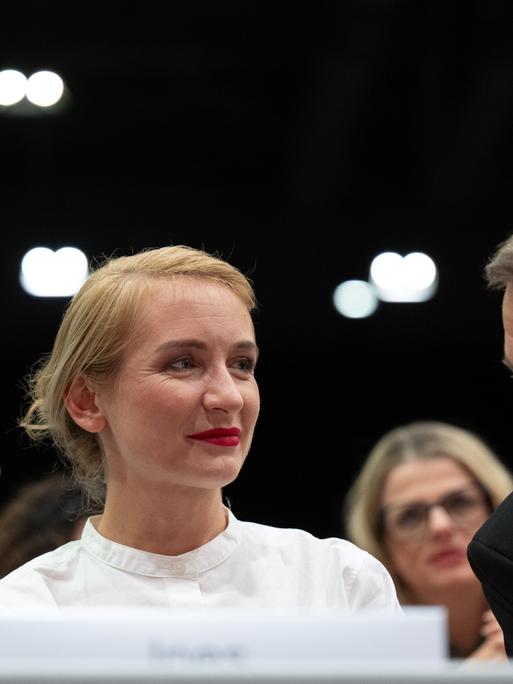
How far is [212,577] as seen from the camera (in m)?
1.50

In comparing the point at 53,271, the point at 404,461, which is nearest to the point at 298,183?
the point at 53,271

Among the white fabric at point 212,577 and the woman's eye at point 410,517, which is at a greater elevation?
the white fabric at point 212,577

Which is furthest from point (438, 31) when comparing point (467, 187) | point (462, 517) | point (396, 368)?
point (462, 517)

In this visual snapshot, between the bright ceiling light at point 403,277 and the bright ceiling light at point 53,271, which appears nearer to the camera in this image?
the bright ceiling light at point 53,271

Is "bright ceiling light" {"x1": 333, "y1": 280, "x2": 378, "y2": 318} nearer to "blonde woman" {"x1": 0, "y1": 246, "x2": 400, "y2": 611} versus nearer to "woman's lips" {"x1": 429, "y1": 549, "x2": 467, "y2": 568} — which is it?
"woman's lips" {"x1": 429, "y1": 549, "x2": 467, "y2": 568}

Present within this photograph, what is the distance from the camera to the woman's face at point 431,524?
2.34 metres

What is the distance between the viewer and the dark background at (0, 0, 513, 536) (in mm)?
4266

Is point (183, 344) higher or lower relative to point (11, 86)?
Answer: lower

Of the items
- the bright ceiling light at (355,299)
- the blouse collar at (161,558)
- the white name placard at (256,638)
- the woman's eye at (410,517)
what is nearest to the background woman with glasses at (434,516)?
the woman's eye at (410,517)

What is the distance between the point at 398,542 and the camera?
2.43 m

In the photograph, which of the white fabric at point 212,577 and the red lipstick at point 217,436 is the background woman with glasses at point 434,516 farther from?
the red lipstick at point 217,436

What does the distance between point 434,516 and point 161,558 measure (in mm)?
1067

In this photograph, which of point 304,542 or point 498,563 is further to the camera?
point 304,542

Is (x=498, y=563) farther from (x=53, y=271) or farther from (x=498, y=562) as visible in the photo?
(x=53, y=271)
